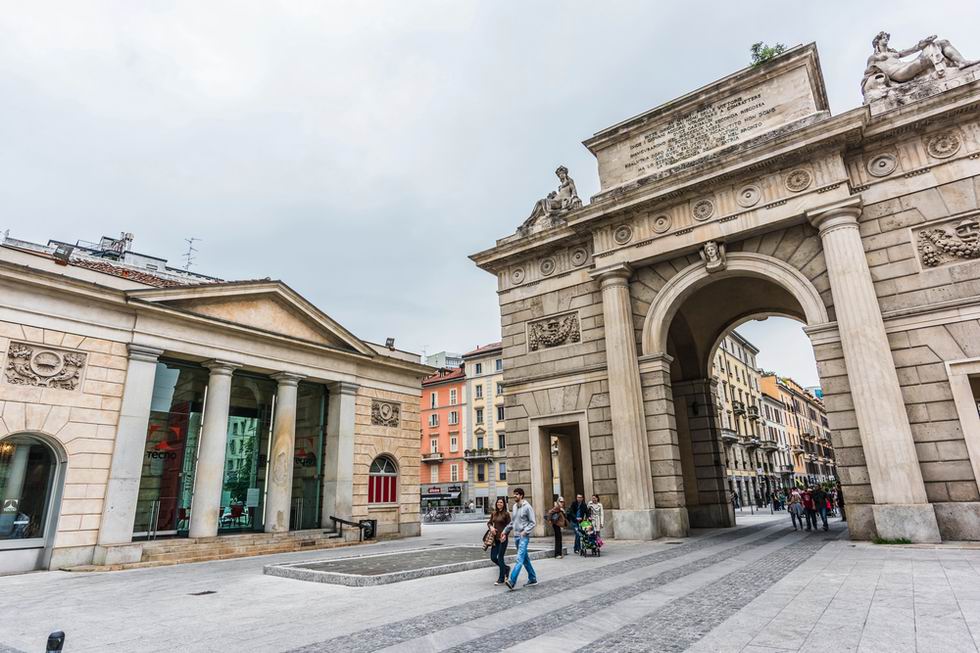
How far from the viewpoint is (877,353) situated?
1324 cm

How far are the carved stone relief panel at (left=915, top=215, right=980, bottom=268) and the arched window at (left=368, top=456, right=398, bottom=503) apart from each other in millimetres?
21150

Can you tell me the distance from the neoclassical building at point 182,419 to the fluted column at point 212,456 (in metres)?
0.05

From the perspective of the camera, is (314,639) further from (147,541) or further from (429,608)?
(147,541)

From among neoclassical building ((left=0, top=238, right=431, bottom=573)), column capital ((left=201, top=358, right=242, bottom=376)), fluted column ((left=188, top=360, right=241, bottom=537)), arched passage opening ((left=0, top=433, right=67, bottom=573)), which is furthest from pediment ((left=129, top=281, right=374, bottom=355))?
arched passage opening ((left=0, top=433, right=67, bottom=573))

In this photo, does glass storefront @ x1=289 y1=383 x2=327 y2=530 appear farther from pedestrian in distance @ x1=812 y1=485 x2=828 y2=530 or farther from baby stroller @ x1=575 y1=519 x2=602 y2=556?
pedestrian in distance @ x1=812 y1=485 x2=828 y2=530

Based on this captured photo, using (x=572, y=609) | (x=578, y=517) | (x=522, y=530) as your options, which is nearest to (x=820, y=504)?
(x=578, y=517)

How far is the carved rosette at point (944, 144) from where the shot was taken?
45.3ft

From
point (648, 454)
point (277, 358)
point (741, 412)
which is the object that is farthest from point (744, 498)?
point (277, 358)

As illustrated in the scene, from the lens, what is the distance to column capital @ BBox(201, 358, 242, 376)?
63.0 feet

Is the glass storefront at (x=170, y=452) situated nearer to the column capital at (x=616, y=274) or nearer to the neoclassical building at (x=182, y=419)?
the neoclassical building at (x=182, y=419)

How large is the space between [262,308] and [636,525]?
630 inches

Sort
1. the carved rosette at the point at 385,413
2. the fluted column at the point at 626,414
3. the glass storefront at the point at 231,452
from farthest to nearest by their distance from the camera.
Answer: the carved rosette at the point at 385,413, the glass storefront at the point at 231,452, the fluted column at the point at 626,414

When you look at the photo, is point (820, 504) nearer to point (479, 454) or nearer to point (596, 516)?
point (596, 516)

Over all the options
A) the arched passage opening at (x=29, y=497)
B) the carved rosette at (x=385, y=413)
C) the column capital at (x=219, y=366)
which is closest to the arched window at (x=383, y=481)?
the carved rosette at (x=385, y=413)
